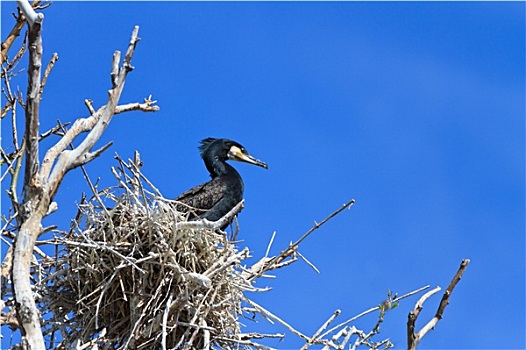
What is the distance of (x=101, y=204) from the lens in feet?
17.2

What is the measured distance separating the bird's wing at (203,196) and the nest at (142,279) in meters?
1.34

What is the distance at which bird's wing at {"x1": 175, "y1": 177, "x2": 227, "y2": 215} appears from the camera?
6.75 m

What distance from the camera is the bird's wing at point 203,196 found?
675cm

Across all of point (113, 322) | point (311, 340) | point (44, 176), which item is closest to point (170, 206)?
point (113, 322)

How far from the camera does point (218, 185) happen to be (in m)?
7.04

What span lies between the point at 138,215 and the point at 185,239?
0.98ft

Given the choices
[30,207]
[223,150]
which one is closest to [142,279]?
[30,207]

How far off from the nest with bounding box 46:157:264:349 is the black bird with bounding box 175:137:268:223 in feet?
3.23

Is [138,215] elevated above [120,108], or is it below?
below

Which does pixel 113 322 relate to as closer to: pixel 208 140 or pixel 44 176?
pixel 44 176

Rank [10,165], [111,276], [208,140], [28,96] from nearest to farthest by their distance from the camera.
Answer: [28,96], [111,276], [10,165], [208,140]

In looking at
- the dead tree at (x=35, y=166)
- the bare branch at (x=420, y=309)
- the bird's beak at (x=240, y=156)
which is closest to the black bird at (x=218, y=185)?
the bird's beak at (x=240, y=156)

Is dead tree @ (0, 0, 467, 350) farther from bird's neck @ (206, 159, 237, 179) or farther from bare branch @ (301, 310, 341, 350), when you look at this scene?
bird's neck @ (206, 159, 237, 179)

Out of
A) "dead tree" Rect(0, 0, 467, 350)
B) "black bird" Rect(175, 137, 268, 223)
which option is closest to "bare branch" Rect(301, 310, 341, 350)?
"dead tree" Rect(0, 0, 467, 350)
